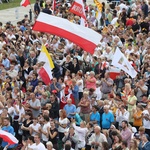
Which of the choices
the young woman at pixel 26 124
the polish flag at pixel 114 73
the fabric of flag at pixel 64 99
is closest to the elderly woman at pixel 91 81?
the fabric of flag at pixel 64 99

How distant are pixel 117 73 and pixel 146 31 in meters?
6.52

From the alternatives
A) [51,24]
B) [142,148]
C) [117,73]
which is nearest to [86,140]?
[142,148]

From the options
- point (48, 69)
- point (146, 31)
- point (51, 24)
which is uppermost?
point (51, 24)

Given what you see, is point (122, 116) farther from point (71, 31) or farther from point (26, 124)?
point (71, 31)

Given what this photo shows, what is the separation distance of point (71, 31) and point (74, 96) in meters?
4.16

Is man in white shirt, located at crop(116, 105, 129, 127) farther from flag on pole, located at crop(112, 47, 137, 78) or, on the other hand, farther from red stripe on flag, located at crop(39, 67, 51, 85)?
red stripe on flag, located at crop(39, 67, 51, 85)

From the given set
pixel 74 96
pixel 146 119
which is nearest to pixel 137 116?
pixel 146 119

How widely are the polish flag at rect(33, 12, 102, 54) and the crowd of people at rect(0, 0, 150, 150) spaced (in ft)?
7.04

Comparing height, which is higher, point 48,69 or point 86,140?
point 48,69

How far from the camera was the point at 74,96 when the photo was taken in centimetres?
1895

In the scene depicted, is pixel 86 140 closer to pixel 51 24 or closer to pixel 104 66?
pixel 51 24

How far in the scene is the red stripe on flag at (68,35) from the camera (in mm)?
14969

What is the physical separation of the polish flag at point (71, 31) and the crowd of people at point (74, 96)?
2.15 meters

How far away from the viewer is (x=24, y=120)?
16875 mm
